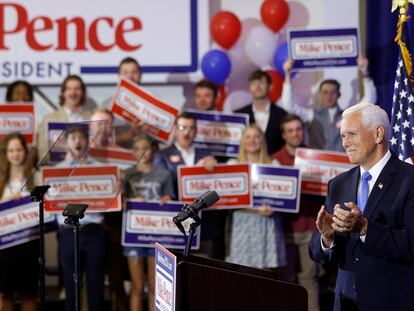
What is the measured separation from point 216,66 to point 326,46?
1010 mm

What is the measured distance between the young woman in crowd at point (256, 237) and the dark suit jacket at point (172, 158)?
1.43 feet

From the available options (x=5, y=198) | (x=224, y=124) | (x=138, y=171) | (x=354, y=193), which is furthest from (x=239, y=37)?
(x=354, y=193)

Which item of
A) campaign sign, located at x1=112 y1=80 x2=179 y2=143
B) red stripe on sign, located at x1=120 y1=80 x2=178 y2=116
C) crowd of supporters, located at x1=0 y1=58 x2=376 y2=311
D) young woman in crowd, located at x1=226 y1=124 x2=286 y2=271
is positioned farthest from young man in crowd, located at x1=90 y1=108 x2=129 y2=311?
young woman in crowd, located at x1=226 y1=124 x2=286 y2=271

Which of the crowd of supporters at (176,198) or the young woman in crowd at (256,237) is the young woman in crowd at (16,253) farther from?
the young woman in crowd at (256,237)

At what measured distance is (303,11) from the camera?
323 inches

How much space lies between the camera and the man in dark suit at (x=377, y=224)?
3406 millimetres

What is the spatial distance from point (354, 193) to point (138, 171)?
9.77 feet

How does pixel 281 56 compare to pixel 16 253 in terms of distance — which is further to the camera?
pixel 281 56

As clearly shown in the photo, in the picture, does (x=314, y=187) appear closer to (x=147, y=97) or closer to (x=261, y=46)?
(x=147, y=97)

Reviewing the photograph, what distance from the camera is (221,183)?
6484 mm

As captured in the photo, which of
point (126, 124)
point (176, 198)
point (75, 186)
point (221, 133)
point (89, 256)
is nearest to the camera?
point (75, 186)

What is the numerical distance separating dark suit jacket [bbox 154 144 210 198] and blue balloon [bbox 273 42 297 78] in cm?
134

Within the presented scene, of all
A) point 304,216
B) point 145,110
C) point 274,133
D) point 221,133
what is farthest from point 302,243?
point 145,110

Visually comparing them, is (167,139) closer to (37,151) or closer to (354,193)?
(37,151)
